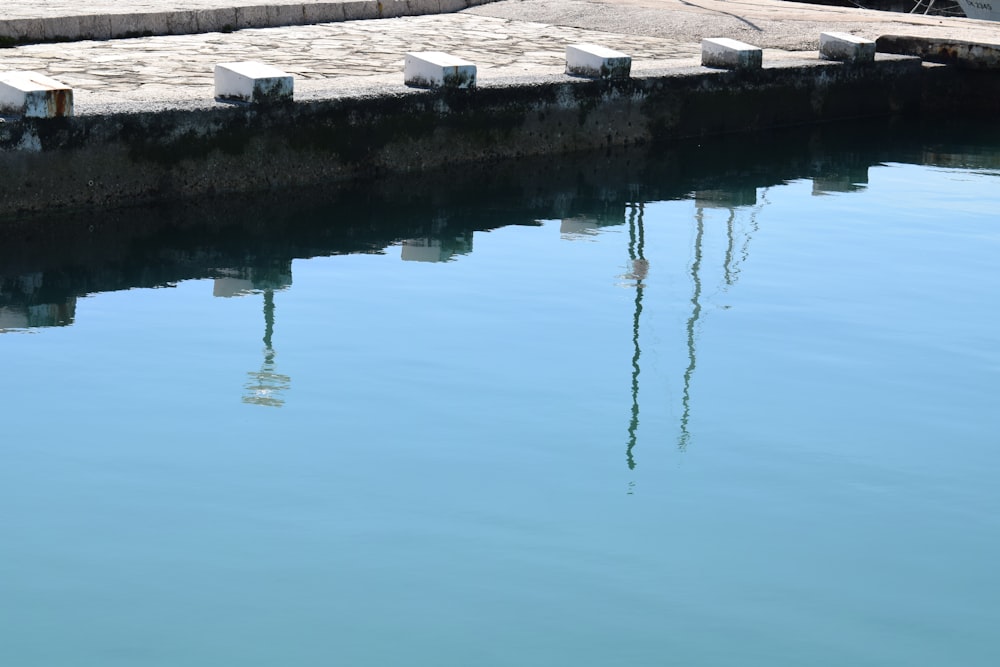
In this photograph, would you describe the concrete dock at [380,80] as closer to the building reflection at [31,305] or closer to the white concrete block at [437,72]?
the white concrete block at [437,72]

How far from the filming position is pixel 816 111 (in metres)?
13.4

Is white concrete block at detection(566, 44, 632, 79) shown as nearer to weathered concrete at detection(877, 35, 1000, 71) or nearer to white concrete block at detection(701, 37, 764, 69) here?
white concrete block at detection(701, 37, 764, 69)

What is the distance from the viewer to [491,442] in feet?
18.5

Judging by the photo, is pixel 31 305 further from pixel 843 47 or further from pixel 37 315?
pixel 843 47

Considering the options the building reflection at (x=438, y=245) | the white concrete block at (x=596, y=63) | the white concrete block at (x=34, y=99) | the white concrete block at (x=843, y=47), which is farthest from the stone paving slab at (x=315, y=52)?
the building reflection at (x=438, y=245)

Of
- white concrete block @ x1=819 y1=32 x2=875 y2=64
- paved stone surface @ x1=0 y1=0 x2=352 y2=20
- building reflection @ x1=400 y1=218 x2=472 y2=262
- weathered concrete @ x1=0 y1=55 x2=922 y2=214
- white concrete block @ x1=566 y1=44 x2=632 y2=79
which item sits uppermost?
paved stone surface @ x1=0 y1=0 x2=352 y2=20

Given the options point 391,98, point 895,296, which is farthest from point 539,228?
point 895,296

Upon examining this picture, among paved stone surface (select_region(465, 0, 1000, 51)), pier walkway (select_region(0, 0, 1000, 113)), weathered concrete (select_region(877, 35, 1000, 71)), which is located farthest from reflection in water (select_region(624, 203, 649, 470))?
weathered concrete (select_region(877, 35, 1000, 71))

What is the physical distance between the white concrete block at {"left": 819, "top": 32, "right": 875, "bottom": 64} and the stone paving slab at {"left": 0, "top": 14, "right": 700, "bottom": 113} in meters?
1.13

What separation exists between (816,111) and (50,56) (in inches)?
249

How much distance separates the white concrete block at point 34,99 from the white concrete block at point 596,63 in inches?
→ 165

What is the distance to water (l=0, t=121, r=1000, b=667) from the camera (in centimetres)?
429

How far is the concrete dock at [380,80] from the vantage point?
8.77 m

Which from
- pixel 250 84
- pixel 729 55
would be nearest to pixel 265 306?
pixel 250 84
